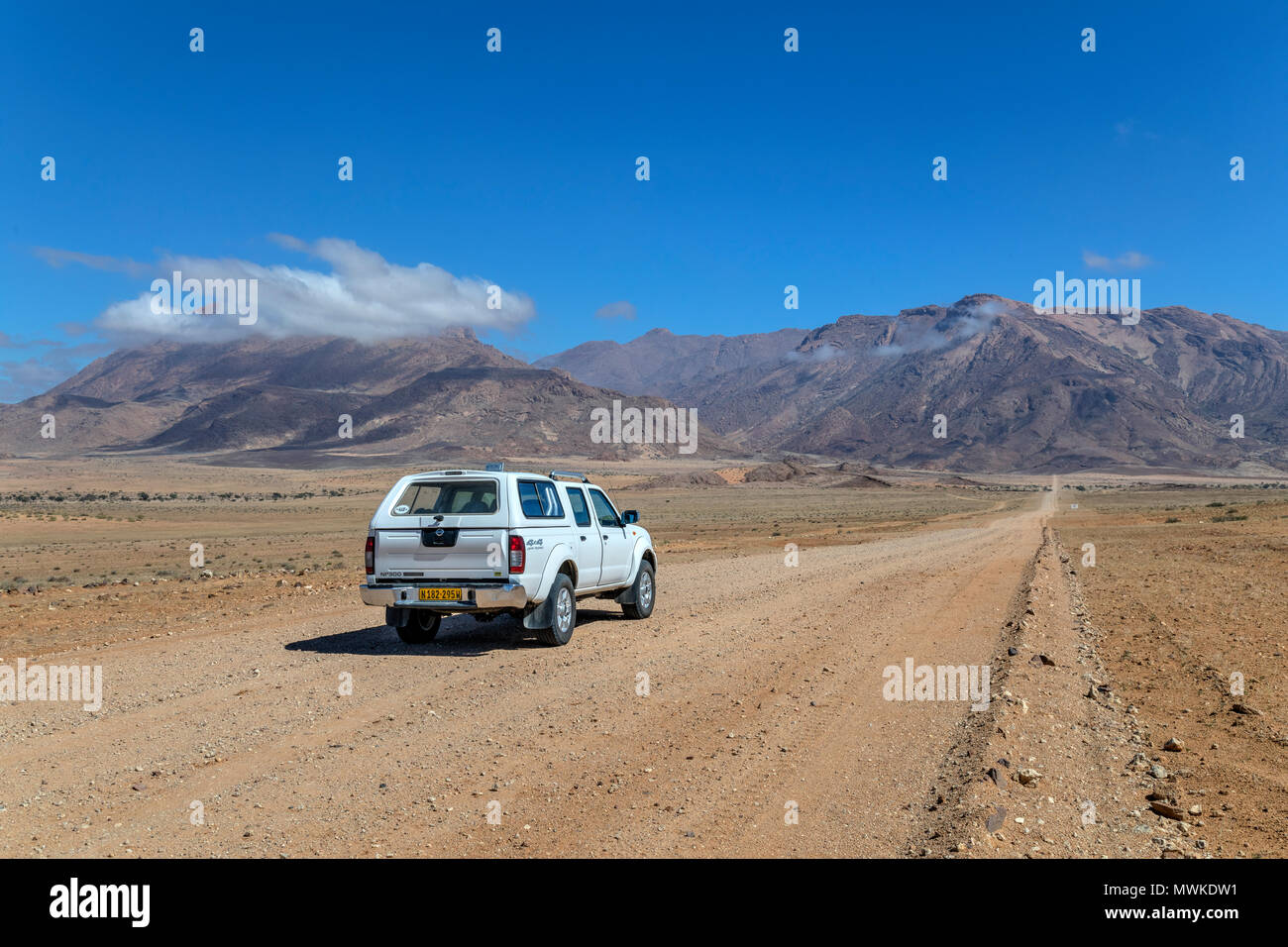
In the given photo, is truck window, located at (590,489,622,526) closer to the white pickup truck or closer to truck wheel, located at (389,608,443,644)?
the white pickup truck

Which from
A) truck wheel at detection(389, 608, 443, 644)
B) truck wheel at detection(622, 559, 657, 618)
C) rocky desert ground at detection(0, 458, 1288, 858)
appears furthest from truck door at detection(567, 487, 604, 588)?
truck wheel at detection(389, 608, 443, 644)

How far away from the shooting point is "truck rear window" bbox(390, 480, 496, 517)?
11.0 meters

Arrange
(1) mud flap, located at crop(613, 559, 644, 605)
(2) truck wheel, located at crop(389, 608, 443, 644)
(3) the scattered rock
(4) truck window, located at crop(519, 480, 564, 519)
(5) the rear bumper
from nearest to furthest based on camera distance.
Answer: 1. (3) the scattered rock
2. (5) the rear bumper
3. (4) truck window, located at crop(519, 480, 564, 519)
4. (2) truck wheel, located at crop(389, 608, 443, 644)
5. (1) mud flap, located at crop(613, 559, 644, 605)

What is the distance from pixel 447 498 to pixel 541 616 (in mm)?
1937

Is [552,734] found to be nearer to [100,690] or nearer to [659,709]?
[659,709]

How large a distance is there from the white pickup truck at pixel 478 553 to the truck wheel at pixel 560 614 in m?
0.01

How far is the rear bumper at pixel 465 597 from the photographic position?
1044 centimetres

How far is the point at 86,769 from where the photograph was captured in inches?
247

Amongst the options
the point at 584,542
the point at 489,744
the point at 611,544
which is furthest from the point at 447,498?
the point at 489,744

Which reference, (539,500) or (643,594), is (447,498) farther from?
(643,594)

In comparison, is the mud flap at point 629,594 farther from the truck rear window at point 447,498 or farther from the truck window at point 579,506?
the truck rear window at point 447,498

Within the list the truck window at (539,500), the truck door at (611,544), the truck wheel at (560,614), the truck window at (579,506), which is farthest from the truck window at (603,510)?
the truck wheel at (560,614)
